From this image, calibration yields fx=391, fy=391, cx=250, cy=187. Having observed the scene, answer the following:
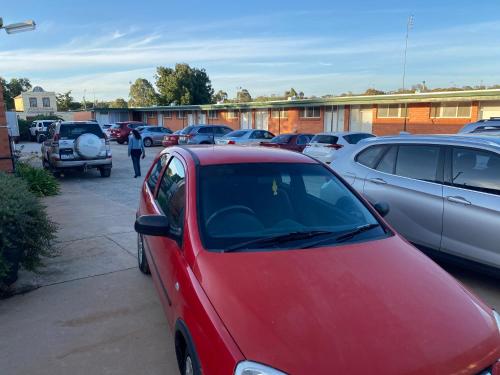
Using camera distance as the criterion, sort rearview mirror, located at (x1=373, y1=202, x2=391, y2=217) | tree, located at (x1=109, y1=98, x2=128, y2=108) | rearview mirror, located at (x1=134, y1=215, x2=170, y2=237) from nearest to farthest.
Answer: rearview mirror, located at (x1=134, y1=215, x2=170, y2=237), rearview mirror, located at (x1=373, y1=202, x2=391, y2=217), tree, located at (x1=109, y1=98, x2=128, y2=108)

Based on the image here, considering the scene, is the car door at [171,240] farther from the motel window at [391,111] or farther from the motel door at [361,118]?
the motel door at [361,118]

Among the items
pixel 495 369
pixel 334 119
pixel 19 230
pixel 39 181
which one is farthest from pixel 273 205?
pixel 334 119

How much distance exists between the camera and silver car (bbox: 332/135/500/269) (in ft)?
12.9

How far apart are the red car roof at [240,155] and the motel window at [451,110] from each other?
2131 cm

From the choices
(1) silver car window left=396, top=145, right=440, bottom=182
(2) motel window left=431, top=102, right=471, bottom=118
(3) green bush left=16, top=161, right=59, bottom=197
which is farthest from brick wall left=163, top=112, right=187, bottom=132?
(1) silver car window left=396, top=145, right=440, bottom=182

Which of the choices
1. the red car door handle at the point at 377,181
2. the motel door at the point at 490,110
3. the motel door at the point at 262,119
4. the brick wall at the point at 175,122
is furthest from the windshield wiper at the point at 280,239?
the brick wall at the point at 175,122

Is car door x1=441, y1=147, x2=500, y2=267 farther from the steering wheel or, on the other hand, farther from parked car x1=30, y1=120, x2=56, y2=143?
parked car x1=30, y1=120, x2=56, y2=143

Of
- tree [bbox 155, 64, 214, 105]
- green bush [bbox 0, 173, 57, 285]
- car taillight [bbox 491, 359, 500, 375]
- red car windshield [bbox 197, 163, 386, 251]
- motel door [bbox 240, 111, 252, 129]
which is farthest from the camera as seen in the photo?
tree [bbox 155, 64, 214, 105]

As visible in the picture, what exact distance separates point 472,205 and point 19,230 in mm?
4591

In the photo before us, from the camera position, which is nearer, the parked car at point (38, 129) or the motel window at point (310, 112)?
the motel window at point (310, 112)

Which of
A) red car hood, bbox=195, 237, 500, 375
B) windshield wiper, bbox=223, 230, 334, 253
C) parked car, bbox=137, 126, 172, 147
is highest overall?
windshield wiper, bbox=223, 230, 334, 253

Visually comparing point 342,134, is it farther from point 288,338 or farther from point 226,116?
point 226,116

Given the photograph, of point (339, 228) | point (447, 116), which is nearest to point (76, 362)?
point (339, 228)

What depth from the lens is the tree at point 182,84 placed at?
174 ft
